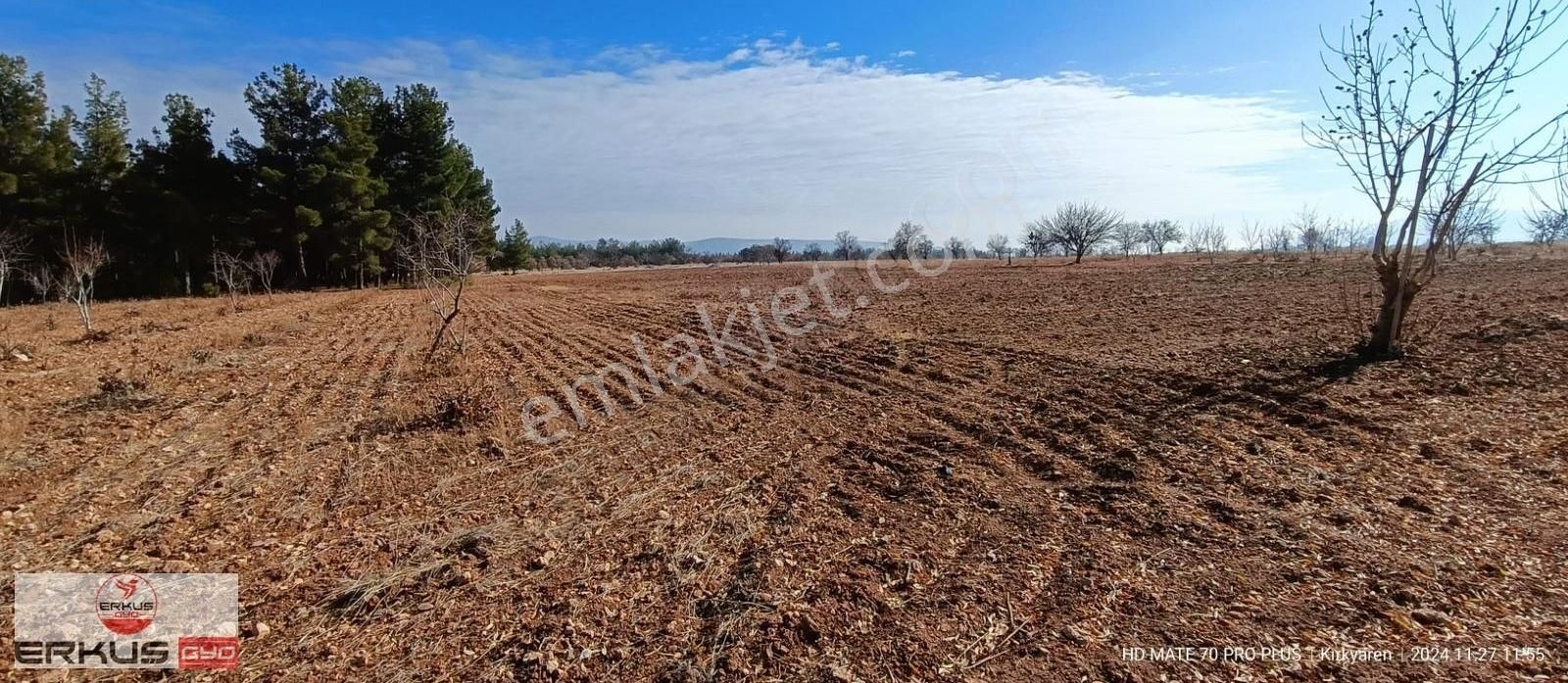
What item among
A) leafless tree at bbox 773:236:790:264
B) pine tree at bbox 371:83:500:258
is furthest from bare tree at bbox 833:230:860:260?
pine tree at bbox 371:83:500:258

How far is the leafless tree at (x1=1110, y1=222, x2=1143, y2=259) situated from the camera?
5688 cm

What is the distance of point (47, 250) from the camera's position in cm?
2430

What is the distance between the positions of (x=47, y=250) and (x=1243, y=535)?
38.3 meters

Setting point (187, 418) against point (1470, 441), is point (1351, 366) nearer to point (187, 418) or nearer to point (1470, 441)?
point (1470, 441)

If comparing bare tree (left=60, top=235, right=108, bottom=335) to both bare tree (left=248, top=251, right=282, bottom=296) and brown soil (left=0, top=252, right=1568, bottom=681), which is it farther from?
brown soil (left=0, top=252, right=1568, bottom=681)

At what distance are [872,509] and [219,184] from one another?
36790 mm

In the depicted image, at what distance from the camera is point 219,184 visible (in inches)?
1110

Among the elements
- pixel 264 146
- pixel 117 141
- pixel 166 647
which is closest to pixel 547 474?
pixel 166 647

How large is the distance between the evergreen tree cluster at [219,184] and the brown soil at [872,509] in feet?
72.0

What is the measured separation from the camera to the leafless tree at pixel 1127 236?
187 ft

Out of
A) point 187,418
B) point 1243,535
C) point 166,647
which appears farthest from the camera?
point 187,418

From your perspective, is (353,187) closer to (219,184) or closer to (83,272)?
(219,184)

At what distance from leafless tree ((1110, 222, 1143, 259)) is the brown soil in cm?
5334

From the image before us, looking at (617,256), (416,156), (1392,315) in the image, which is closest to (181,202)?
(416,156)
